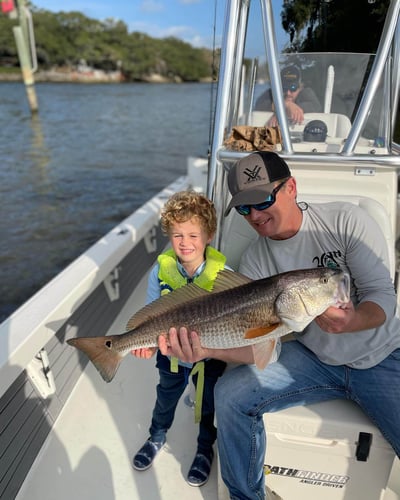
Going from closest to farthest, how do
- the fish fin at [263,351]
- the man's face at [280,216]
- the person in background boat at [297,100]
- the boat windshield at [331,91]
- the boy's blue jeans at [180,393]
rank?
1. the fish fin at [263,351]
2. the man's face at [280,216]
3. the boy's blue jeans at [180,393]
4. the boat windshield at [331,91]
5. the person in background boat at [297,100]

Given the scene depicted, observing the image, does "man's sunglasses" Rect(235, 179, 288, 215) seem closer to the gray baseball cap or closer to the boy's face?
the gray baseball cap

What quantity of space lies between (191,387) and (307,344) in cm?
117

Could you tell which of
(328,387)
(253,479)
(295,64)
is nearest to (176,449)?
(253,479)

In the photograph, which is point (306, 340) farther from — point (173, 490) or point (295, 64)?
point (295, 64)

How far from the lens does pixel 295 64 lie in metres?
2.63

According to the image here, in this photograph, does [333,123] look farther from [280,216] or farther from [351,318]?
[351,318]

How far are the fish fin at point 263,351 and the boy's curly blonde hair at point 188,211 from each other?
692 mm

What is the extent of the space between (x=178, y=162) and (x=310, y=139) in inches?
532

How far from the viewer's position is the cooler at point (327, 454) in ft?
5.99

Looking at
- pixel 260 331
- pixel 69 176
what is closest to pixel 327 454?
pixel 260 331

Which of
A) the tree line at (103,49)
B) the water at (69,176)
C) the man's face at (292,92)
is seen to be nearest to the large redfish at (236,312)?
the man's face at (292,92)

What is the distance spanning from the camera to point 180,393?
2359mm

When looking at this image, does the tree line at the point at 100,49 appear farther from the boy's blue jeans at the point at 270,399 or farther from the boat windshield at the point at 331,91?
the boy's blue jeans at the point at 270,399

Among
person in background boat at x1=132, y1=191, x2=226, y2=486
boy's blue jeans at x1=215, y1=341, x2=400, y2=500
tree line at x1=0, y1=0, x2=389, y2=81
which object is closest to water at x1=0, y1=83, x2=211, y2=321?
person in background boat at x1=132, y1=191, x2=226, y2=486
